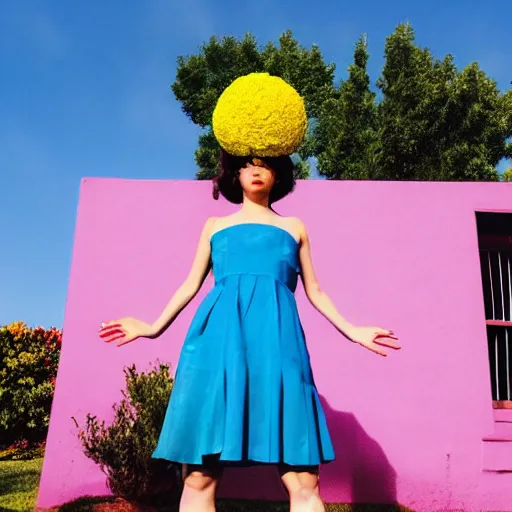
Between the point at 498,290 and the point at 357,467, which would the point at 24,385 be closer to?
the point at 357,467

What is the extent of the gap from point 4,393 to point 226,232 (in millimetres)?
7520

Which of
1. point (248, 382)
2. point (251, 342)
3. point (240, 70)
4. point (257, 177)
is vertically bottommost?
point (248, 382)

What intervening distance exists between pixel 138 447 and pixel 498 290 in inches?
142

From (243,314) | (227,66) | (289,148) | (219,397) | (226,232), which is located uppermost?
(227,66)

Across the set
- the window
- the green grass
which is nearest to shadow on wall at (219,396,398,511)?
the window

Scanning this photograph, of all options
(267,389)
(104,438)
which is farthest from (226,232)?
(104,438)

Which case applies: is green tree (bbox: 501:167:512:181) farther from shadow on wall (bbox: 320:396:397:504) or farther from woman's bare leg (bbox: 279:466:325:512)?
woman's bare leg (bbox: 279:466:325:512)

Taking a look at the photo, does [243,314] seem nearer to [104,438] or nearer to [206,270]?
[206,270]

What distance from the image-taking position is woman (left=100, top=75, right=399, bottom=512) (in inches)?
84.4

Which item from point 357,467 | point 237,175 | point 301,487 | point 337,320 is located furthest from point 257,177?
→ point 357,467

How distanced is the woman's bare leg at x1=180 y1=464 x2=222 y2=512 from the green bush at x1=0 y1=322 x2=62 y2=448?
747 centimetres

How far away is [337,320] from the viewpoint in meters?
2.65

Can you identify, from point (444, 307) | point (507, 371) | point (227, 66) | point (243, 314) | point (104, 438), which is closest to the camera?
point (243, 314)

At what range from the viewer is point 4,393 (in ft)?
29.4
